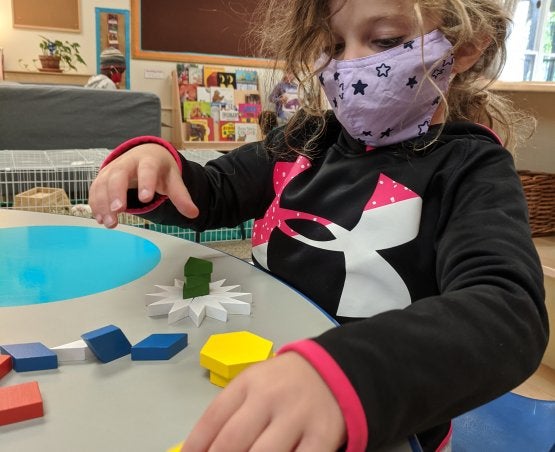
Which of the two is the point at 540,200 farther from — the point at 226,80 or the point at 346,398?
the point at 226,80

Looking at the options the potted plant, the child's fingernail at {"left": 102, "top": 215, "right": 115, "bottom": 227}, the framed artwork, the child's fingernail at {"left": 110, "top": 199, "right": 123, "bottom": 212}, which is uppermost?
the framed artwork

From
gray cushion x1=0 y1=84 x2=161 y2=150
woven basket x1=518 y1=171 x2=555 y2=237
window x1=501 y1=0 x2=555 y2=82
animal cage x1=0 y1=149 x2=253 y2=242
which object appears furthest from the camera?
window x1=501 y1=0 x2=555 y2=82

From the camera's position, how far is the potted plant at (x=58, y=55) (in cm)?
338

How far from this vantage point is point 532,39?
3045 mm

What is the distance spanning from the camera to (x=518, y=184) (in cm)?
47

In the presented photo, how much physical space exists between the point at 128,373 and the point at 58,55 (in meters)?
3.61

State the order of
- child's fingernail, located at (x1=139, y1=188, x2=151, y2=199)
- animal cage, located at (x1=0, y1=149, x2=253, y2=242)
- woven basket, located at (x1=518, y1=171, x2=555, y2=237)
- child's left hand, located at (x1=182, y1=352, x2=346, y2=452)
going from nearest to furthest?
child's left hand, located at (x1=182, y1=352, x2=346, y2=452) < child's fingernail, located at (x1=139, y1=188, x2=151, y2=199) < woven basket, located at (x1=518, y1=171, x2=555, y2=237) < animal cage, located at (x1=0, y1=149, x2=253, y2=242)

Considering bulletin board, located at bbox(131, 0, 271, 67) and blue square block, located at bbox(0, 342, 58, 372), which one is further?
bulletin board, located at bbox(131, 0, 271, 67)

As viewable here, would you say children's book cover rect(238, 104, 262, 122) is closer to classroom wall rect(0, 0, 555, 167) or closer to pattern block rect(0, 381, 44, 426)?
classroom wall rect(0, 0, 555, 167)

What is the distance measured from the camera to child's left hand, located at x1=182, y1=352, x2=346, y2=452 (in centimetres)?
21

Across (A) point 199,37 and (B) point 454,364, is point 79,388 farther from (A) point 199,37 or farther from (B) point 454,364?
(A) point 199,37

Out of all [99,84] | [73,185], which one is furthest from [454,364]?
[99,84]

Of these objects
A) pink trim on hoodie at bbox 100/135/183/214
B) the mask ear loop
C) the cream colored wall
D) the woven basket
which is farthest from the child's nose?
the mask ear loop

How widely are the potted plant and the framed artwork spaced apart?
0.15m
